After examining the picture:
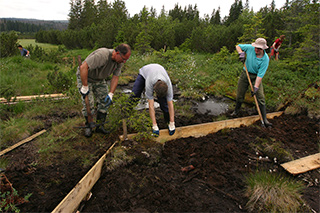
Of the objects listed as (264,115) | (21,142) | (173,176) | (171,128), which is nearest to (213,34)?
(264,115)

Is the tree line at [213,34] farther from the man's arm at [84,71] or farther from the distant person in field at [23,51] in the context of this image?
the man's arm at [84,71]

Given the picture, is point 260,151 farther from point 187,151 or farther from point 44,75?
point 44,75

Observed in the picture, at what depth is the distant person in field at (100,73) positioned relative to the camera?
10.5 feet

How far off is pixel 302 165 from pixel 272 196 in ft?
3.67

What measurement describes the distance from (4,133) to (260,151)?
4970 millimetres

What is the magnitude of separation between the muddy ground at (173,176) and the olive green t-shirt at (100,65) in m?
1.28

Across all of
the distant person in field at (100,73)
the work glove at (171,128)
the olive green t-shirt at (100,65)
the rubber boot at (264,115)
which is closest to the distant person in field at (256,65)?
the rubber boot at (264,115)

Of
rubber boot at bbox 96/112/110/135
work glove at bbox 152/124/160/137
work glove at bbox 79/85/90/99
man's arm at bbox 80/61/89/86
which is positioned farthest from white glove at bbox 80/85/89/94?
work glove at bbox 152/124/160/137

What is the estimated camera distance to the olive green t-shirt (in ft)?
Answer: 10.5

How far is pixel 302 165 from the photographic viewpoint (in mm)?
2990

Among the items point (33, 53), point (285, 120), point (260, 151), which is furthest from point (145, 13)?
point (260, 151)

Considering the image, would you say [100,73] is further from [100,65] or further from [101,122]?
[101,122]

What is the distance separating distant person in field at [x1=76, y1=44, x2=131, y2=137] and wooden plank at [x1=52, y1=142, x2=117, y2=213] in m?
1.15

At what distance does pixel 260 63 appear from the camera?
433 cm
